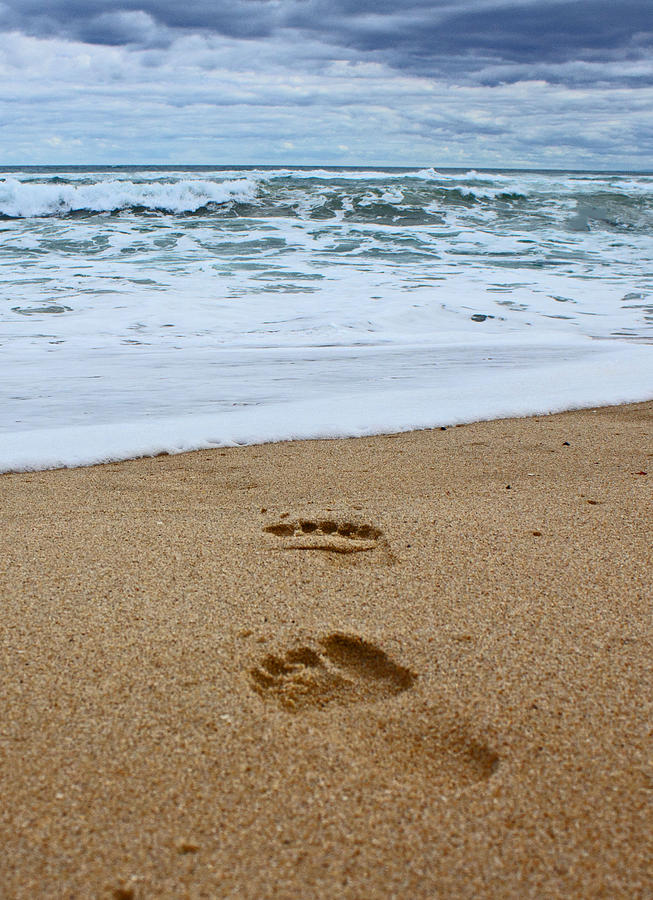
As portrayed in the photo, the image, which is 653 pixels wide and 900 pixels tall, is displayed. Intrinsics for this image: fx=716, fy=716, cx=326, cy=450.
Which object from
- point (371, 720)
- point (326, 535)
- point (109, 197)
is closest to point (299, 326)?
point (326, 535)

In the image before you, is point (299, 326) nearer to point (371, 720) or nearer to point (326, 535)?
point (326, 535)

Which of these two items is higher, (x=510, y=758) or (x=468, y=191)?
(x=468, y=191)

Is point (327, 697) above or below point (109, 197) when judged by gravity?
below

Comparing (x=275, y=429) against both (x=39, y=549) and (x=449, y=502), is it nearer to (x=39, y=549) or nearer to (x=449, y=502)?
(x=449, y=502)

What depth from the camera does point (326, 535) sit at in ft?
7.36

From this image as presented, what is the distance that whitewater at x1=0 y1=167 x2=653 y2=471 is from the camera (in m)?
3.85

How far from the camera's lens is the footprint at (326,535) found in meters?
2.15

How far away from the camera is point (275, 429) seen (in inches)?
142

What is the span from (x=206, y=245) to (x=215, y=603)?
38.6ft

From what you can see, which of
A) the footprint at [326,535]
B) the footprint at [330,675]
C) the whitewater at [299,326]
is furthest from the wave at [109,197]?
the footprint at [330,675]

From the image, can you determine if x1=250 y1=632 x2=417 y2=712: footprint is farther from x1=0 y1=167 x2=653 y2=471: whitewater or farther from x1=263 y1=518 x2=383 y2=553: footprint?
x1=0 y1=167 x2=653 y2=471: whitewater

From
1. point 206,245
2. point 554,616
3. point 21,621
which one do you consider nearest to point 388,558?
point 554,616

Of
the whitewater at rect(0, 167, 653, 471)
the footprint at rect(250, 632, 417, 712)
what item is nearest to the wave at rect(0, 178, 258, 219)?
the whitewater at rect(0, 167, 653, 471)

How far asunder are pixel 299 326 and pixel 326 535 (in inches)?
181
